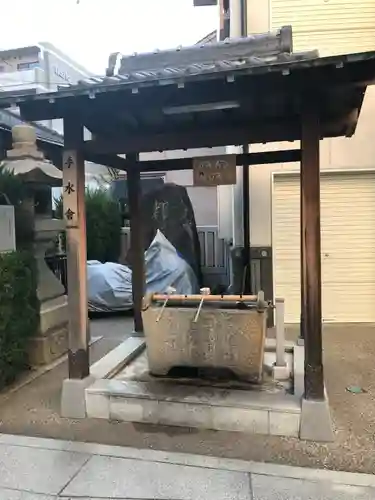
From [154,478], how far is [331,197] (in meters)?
6.12

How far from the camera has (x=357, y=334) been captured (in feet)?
23.6

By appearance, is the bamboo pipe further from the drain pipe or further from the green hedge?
the drain pipe

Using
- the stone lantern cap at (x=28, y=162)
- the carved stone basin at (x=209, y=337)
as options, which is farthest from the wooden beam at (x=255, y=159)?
the carved stone basin at (x=209, y=337)

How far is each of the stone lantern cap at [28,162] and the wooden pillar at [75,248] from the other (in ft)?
4.16

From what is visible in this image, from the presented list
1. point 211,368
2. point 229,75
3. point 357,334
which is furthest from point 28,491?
point 357,334

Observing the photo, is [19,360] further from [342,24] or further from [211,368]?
[342,24]

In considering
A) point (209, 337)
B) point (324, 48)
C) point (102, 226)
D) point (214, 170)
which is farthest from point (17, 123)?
point (209, 337)

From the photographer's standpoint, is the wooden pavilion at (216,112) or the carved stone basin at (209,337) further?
the carved stone basin at (209,337)

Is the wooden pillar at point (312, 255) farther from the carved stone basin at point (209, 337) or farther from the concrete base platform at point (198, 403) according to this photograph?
the carved stone basin at point (209, 337)

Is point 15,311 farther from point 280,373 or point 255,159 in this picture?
point 255,159

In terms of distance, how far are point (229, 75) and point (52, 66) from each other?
16.5 m

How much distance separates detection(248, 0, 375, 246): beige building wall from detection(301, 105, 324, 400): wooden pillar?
13.3 ft

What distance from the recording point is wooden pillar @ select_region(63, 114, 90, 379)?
429cm

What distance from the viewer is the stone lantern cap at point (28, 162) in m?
5.36
